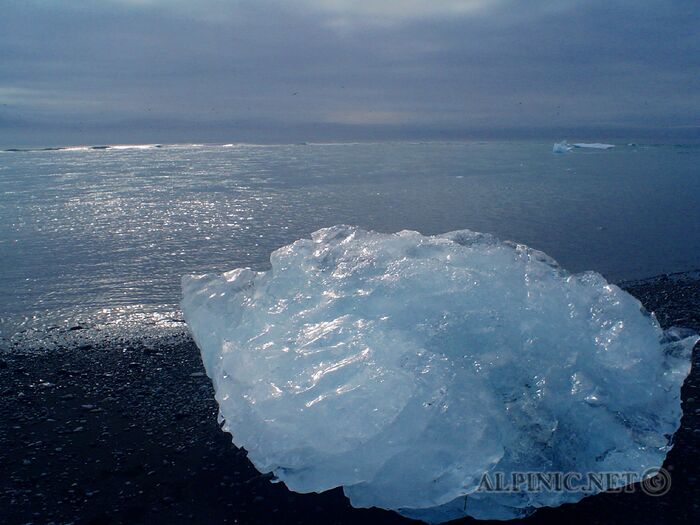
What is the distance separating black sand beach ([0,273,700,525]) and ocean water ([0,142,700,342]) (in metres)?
1.25

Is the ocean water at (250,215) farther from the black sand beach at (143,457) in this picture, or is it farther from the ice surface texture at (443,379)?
the ice surface texture at (443,379)

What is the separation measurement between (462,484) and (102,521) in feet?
6.79

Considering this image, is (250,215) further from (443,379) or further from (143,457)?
(443,379)

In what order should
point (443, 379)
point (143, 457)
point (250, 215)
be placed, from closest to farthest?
point (443, 379) → point (143, 457) → point (250, 215)

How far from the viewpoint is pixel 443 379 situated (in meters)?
3.26

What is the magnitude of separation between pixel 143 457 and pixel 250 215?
8.45 m

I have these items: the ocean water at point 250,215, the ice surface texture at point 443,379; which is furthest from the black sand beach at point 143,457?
the ocean water at point 250,215

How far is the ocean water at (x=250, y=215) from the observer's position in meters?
7.87

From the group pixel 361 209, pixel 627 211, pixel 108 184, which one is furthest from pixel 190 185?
pixel 627 211

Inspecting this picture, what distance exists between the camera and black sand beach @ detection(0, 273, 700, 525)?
11.2 ft

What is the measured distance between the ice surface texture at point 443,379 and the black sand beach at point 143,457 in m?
0.39

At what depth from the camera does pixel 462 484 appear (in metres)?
2.94

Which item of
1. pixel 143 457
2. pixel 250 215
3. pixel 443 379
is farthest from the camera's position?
pixel 250 215

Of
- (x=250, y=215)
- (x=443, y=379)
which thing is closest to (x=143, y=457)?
(x=443, y=379)
